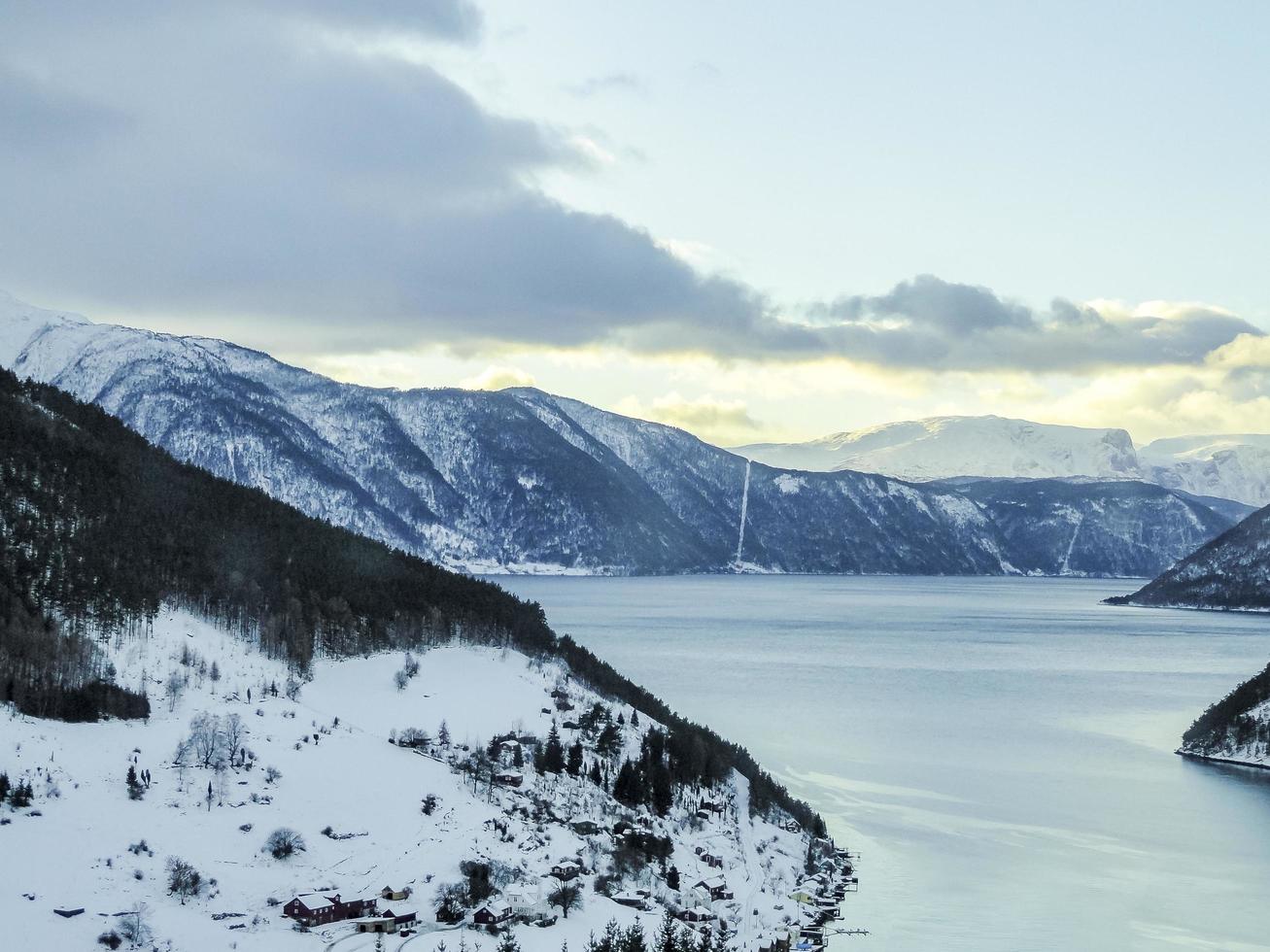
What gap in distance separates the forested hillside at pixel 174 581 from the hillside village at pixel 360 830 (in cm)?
255

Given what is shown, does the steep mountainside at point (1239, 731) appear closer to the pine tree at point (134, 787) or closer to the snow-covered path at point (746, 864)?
the snow-covered path at point (746, 864)

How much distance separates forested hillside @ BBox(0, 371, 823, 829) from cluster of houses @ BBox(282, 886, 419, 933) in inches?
807

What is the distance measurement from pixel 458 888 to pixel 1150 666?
488 feet

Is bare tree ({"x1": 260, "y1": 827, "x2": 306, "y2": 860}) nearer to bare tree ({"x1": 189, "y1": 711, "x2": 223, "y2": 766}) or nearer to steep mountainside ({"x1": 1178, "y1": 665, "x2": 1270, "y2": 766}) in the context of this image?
bare tree ({"x1": 189, "y1": 711, "x2": 223, "y2": 766})

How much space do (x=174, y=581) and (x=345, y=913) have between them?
4328 cm

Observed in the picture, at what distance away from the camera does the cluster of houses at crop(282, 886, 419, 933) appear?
180ft

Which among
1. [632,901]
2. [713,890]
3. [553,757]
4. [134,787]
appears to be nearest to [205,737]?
[134,787]

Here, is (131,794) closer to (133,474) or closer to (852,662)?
(133,474)

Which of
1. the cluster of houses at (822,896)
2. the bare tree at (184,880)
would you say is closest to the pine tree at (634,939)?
the cluster of houses at (822,896)

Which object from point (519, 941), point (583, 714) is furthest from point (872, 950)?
point (583, 714)

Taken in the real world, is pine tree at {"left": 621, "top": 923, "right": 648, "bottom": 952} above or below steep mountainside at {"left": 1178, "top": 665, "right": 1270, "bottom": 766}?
below

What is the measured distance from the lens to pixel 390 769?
7200 cm

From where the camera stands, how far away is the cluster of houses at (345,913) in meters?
54.8

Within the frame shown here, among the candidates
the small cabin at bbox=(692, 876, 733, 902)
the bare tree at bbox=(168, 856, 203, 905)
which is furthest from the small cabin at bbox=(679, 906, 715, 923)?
the bare tree at bbox=(168, 856, 203, 905)
